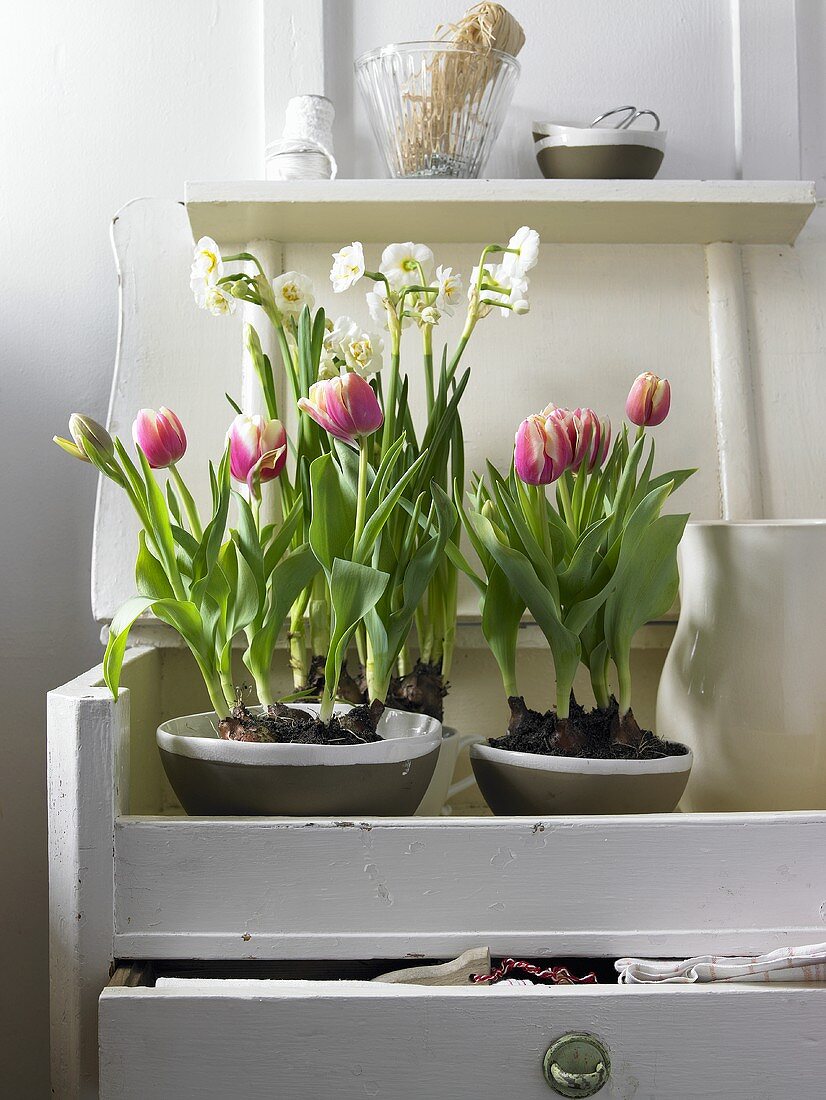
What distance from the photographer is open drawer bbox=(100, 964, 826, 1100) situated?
489 millimetres

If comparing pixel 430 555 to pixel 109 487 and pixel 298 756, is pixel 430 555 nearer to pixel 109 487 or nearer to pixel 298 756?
pixel 298 756

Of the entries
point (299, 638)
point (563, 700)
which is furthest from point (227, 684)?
point (563, 700)

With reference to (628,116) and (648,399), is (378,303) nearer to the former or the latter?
(648,399)

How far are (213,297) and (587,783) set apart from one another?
43cm

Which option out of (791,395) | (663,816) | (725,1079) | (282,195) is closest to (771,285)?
(791,395)

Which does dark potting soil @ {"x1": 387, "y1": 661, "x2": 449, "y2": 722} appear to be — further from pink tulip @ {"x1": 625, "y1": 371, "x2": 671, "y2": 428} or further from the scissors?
the scissors

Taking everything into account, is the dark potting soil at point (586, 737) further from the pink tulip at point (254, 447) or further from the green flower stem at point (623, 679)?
the pink tulip at point (254, 447)

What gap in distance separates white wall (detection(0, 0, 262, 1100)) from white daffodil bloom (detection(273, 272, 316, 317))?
0.24m

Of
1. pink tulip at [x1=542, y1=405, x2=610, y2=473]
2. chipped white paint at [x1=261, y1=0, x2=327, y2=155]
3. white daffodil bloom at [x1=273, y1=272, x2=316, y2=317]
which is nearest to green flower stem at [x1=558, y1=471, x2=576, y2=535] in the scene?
pink tulip at [x1=542, y1=405, x2=610, y2=473]

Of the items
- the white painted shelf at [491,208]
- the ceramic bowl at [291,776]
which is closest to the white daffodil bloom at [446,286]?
the white painted shelf at [491,208]

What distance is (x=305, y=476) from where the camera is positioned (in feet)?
2.41

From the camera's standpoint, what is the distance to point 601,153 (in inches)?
33.2

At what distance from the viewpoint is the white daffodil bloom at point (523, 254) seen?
691mm

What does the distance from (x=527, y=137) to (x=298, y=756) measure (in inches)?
26.1
